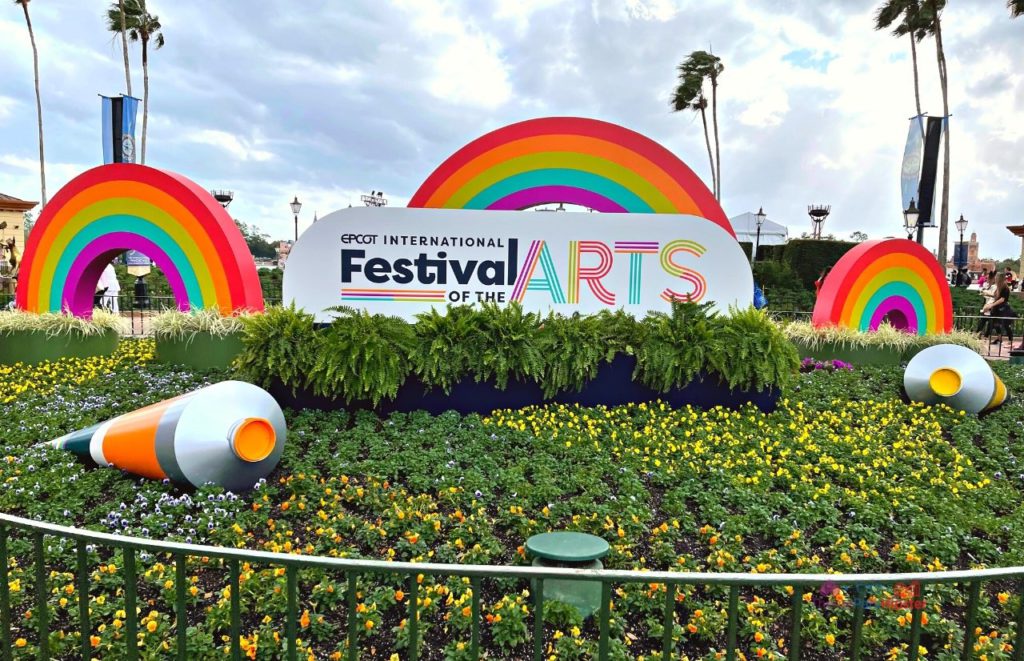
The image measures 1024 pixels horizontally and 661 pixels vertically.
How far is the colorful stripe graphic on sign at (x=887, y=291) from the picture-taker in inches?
426

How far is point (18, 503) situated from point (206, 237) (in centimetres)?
532

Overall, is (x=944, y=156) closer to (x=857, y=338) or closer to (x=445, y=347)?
(x=857, y=338)

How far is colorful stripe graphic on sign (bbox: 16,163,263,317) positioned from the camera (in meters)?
9.15

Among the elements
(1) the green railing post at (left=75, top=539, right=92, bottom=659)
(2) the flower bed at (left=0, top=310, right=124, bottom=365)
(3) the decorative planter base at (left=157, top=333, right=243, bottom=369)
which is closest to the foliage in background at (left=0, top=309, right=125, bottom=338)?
(2) the flower bed at (left=0, top=310, right=124, bottom=365)

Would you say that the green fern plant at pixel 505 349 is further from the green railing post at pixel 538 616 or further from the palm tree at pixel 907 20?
the palm tree at pixel 907 20

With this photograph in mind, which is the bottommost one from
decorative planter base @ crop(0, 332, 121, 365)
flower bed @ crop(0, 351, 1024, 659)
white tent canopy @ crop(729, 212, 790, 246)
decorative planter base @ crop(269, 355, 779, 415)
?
flower bed @ crop(0, 351, 1024, 659)

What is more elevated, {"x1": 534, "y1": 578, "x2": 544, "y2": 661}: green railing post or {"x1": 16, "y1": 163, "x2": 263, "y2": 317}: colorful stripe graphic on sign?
{"x1": 16, "y1": 163, "x2": 263, "y2": 317}: colorful stripe graphic on sign

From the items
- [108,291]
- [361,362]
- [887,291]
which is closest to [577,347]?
[361,362]

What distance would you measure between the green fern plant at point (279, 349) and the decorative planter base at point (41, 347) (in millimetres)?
4292

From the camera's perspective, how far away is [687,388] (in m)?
7.16

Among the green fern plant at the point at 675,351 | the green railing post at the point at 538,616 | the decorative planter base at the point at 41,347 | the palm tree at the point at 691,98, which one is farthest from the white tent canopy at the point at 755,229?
the green railing post at the point at 538,616

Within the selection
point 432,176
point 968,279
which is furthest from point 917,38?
point 432,176

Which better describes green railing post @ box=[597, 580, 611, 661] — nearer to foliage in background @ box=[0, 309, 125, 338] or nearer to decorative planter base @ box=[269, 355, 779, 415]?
decorative planter base @ box=[269, 355, 779, 415]

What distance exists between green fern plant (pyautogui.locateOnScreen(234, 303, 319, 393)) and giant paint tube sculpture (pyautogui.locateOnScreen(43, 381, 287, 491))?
1.56 m
